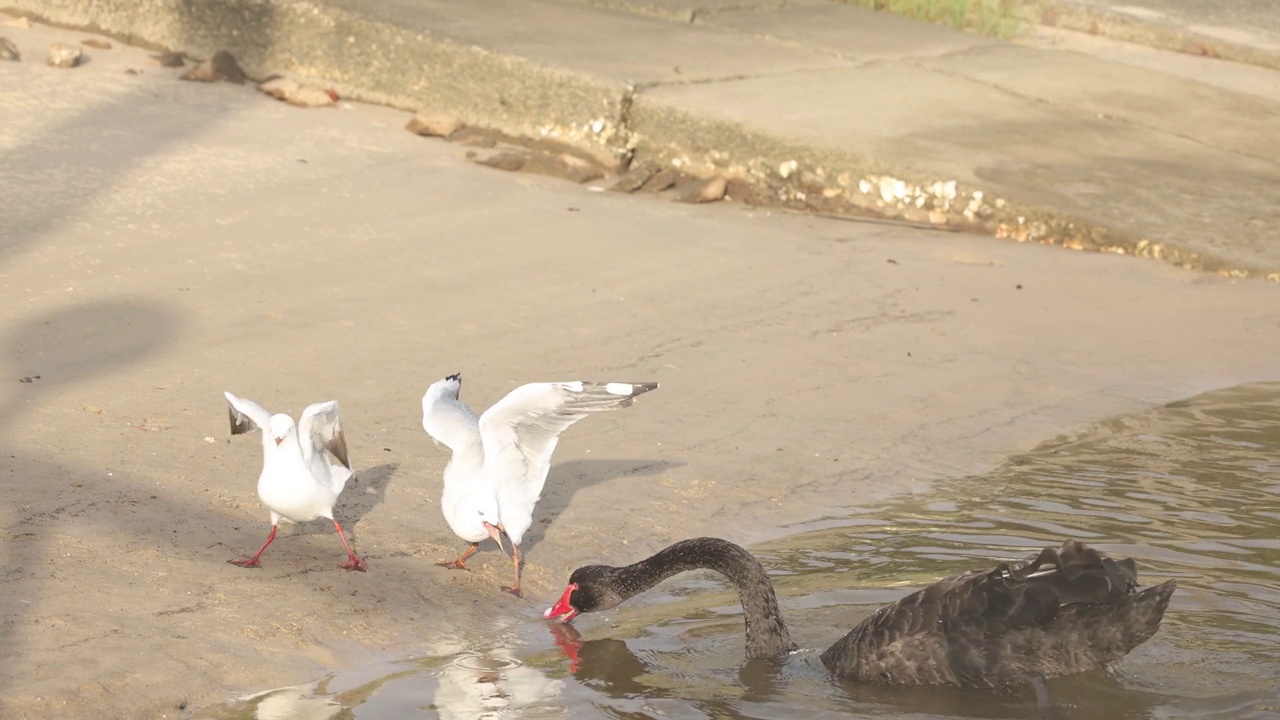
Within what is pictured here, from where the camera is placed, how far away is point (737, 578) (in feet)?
17.1

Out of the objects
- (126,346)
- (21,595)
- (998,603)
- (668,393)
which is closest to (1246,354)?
(668,393)

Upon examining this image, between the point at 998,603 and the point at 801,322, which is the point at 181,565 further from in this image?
the point at 801,322

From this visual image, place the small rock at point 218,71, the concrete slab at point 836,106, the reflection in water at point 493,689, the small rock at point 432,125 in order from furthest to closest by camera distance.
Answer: the small rock at point 218,71 < the small rock at point 432,125 < the concrete slab at point 836,106 < the reflection in water at point 493,689

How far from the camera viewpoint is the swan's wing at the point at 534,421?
18.2 ft

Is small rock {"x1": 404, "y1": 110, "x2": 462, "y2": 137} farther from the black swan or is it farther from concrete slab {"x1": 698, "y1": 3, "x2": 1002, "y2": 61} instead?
the black swan

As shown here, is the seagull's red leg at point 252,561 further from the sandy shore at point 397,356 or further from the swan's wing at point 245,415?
the swan's wing at point 245,415

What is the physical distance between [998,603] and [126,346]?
12.0 ft

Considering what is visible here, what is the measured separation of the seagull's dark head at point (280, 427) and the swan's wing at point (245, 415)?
0.28ft

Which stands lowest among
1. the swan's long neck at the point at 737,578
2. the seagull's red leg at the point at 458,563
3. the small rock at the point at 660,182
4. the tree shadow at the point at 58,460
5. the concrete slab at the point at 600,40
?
the seagull's red leg at the point at 458,563

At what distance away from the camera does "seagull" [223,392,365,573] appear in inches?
213

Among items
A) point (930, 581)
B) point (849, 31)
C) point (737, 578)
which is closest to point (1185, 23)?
point (849, 31)

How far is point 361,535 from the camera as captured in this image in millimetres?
5793

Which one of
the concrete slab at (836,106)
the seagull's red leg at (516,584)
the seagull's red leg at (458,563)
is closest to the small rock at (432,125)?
the concrete slab at (836,106)

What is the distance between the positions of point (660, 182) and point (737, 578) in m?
4.95
